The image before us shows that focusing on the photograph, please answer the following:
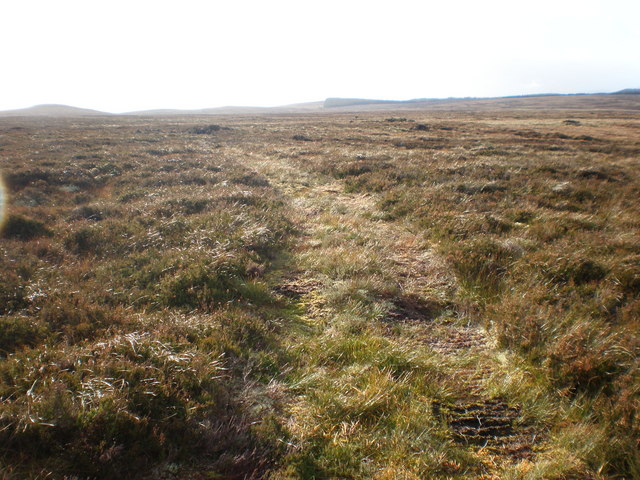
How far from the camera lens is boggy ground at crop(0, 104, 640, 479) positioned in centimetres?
277

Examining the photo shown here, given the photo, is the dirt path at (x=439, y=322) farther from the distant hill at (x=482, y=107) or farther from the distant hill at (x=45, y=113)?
the distant hill at (x=45, y=113)

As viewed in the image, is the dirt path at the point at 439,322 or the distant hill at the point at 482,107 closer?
the dirt path at the point at 439,322

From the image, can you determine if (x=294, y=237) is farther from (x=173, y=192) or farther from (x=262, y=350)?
(x=173, y=192)

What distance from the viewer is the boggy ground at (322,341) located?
109 inches

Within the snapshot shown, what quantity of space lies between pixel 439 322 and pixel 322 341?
1.80 metres

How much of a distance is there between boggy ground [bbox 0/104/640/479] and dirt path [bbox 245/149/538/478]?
0.08ft

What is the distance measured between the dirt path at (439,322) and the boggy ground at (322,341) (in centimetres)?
3

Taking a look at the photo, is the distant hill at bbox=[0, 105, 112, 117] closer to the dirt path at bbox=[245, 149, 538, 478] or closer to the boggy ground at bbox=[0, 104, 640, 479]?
the boggy ground at bbox=[0, 104, 640, 479]

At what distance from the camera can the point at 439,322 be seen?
4.92 m

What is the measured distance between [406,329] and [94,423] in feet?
11.9

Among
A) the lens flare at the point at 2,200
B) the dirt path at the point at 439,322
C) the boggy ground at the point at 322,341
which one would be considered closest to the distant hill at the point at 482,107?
the lens flare at the point at 2,200

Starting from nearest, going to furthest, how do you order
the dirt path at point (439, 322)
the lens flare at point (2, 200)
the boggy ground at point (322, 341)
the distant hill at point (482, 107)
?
the boggy ground at point (322, 341) < the dirt path at point (439, 322) < the lens flare at point (2, 200) < the distant hill at point (482, 107)

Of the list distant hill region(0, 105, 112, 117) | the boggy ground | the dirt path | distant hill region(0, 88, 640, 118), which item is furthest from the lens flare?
distant hill region(0, 105, 112, 117)

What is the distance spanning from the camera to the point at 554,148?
886 inches
